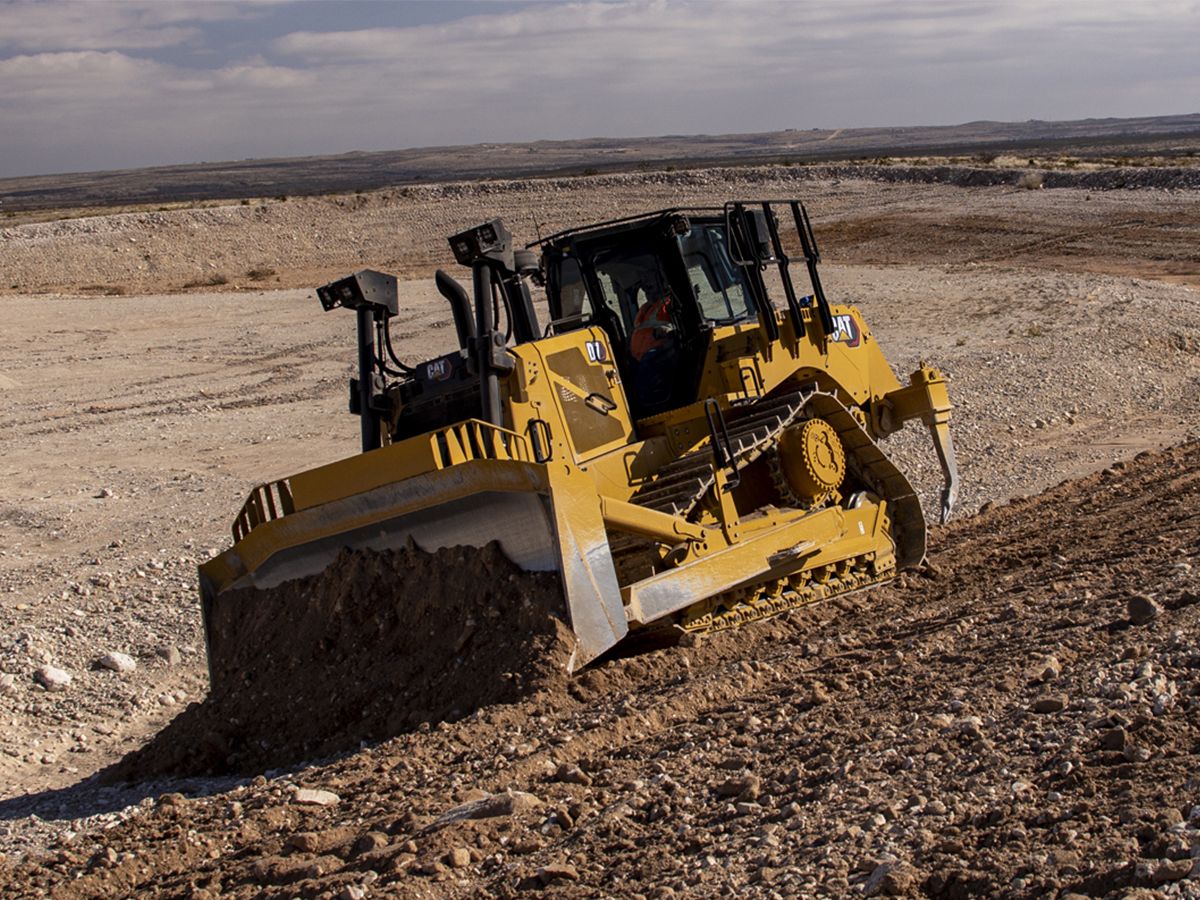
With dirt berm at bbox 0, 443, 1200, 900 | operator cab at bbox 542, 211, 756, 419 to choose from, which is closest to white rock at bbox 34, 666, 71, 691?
dirt berm at bbox 0, 443, 1200, 900

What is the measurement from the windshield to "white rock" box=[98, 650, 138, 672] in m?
4.90

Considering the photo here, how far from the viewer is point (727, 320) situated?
10.0 meters

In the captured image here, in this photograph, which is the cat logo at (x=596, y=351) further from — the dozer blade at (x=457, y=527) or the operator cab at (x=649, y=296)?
the dozer blade at (x=457, y=527)

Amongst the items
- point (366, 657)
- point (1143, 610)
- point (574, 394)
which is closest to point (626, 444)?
point (574, 394)

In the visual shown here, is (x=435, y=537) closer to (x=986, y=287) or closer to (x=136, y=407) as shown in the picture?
(x=136, y=407)

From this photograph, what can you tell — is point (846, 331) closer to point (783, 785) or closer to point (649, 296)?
point (649, 296)

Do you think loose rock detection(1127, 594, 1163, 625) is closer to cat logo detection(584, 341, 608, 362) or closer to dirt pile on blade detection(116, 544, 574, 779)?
dirt pile on blade detection(116, 544, 574, 779)

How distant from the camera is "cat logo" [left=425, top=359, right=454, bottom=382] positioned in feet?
29.3

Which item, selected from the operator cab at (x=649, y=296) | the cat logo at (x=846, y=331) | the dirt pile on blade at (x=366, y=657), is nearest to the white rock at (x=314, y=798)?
the dirt pile on blade at (x=366, y=657)

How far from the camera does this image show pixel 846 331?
1088cm

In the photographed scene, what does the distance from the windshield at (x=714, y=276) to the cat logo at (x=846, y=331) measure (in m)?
0.81

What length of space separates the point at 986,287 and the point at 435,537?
20536mm

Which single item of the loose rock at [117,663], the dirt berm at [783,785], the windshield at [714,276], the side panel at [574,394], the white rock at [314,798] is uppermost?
the windshield at [714,276]

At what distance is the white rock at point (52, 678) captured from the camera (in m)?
10.3
